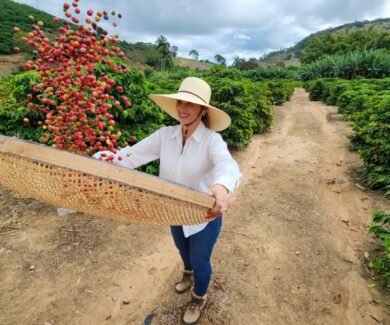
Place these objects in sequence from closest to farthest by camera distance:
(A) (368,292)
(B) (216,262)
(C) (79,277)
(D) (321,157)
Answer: (A) (368,292) < (C) (79,277) < (B) (216,262) < (D) (321,157)

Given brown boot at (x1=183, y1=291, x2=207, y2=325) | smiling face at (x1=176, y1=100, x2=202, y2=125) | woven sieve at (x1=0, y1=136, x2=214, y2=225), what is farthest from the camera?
brown boot at (x1=183, y1=291, x2=207, y2=325)

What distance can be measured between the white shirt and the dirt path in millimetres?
1687

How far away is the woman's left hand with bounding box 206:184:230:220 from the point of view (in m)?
1.66

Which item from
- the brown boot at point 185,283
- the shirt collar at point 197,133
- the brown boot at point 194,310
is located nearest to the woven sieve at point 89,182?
the shirt collar at point 197,133

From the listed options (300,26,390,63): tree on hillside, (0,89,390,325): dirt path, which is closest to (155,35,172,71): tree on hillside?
(300,26,390,63): tree on hillside

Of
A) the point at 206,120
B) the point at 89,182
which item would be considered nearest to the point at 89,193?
the point at 89,182

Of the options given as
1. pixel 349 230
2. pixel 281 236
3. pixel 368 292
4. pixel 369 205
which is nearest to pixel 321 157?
pixel 369 205

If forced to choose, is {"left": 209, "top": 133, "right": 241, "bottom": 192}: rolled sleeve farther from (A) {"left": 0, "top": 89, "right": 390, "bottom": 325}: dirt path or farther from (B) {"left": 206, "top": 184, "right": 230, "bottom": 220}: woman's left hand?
(A) {"left": 0, "top": 89, "right": 390, "bottom": 325}: dirt path

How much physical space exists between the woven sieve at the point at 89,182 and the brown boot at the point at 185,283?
88.9 inches

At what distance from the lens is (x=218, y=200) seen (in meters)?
1.69

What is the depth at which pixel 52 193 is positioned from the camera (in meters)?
1.53

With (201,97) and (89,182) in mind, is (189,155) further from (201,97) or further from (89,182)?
(89,182)

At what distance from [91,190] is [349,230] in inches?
188

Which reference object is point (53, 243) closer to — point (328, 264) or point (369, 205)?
point (328, 264)
